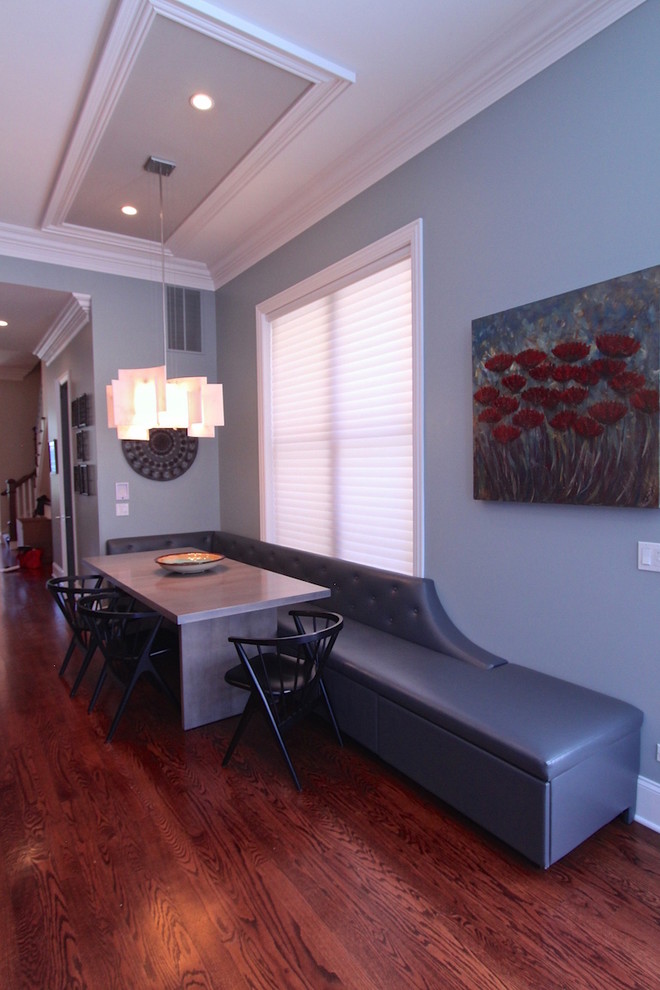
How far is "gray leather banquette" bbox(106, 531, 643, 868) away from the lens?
1858mm

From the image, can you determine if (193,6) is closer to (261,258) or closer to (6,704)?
(261,258)

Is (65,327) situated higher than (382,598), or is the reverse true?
(65,327)

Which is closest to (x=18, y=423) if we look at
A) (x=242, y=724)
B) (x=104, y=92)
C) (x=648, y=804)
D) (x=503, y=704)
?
(x=104, y=92)

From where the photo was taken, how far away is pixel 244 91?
8.91 ft

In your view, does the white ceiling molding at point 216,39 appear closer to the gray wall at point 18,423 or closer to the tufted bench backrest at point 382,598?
the tufted bench backrest at point 382,598

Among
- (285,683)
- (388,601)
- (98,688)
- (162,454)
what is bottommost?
(98,688)

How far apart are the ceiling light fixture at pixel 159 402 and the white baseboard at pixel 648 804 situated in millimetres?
2703

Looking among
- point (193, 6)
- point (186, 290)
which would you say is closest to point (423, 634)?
point (193, 6)

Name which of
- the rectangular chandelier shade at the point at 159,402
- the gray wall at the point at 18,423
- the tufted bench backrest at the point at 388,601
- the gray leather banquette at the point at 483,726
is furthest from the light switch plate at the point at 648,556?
the gray wall at the point at 18,423

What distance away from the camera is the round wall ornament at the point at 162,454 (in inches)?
193

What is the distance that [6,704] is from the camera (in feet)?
10.9

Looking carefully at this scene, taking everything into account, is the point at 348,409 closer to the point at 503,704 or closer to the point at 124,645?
the point at 124,645

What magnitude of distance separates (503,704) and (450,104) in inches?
110

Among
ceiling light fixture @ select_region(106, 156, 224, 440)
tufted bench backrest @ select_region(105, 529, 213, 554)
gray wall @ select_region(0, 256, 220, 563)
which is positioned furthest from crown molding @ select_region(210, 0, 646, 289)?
tufted bench backrest @ select_region(105, 529, 213, 554)
